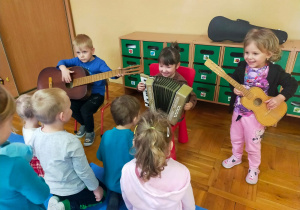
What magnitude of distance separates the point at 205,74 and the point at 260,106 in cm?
108

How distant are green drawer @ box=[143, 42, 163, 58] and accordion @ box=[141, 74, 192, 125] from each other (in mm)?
1060

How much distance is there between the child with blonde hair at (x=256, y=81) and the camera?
1.42 m

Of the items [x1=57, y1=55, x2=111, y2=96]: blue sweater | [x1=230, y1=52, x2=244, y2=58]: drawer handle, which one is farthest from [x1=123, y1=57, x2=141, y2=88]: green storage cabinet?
[x1=230, y1=52, x2=244, y2=58]: drawer handle

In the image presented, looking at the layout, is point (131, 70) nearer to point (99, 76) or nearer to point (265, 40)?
point (99, 76)

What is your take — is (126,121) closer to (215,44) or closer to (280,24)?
(215,44)

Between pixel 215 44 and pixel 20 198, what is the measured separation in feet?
7.16

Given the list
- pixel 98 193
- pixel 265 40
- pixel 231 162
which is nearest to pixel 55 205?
pixel 98 193

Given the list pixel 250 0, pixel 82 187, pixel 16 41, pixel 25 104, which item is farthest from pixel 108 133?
pixel 16 41

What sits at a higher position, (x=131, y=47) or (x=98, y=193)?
(x=131, y=47)

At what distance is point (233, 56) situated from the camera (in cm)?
231

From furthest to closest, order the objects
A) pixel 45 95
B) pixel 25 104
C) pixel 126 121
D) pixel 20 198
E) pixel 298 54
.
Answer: pixel 298 54, pixel 25 104, pixel 126 121, pixel 45 95, pixel 20 198

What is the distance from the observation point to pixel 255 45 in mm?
1414

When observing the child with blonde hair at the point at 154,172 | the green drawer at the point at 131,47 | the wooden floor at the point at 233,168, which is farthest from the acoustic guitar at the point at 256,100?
the green drawer at the point at 131,47

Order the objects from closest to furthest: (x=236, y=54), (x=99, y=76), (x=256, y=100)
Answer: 1. (x=256, y=100)
2. (x=99, y=76)
3. (x=236, y=54)
